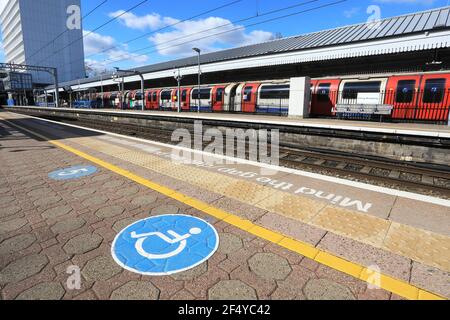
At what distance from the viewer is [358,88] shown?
1675 cm

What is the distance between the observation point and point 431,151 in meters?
8.51

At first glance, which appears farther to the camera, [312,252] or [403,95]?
[403,95]

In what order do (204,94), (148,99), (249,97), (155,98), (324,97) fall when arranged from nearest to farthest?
(324,97)
(249,97)
(204,94)
(155,98)
(148,99)

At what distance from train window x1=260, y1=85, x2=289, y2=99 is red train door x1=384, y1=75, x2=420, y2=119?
6689 millimetres

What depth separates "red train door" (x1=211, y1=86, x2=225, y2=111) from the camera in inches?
1005

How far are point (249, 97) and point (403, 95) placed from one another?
11402 millimetres

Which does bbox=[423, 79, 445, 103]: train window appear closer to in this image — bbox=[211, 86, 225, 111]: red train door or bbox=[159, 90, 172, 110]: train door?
bbox=[211, 86, 225, 111]: red train door

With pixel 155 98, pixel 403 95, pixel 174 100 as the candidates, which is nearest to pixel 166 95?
pixel 174 100

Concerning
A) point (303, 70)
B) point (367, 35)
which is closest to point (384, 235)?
point (367, 35)

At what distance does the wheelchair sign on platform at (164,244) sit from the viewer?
274 centimetres

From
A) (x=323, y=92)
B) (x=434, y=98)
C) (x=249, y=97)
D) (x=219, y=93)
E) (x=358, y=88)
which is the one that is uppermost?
(x=219, y=93)

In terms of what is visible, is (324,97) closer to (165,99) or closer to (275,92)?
(275,92)

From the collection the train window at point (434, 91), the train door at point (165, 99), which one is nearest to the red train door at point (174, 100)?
the train door at point (165, 99)

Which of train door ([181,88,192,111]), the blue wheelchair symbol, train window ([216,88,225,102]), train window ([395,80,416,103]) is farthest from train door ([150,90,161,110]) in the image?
the blue wheelchair symbol
